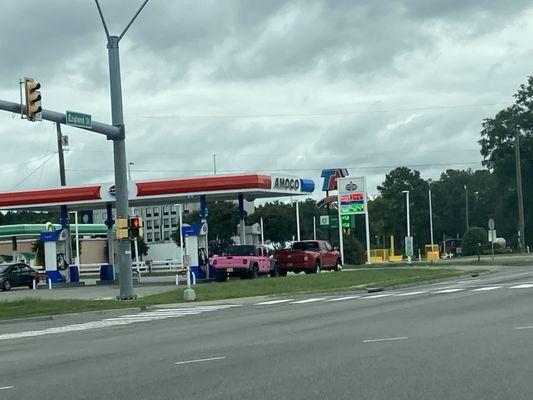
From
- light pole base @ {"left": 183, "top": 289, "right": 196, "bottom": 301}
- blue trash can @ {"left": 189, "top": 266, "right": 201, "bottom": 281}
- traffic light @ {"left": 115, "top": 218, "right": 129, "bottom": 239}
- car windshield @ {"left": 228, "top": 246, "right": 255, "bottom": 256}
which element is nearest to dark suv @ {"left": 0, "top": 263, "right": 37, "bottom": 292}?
blue trash can @ {"left": 189, "top": 266, "right": 201, "bottom": 281}

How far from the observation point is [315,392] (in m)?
9.95

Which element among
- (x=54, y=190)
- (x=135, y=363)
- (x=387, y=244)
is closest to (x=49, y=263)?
(x=54, y=190)

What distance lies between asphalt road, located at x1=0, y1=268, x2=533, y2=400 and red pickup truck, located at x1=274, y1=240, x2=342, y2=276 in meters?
23.4

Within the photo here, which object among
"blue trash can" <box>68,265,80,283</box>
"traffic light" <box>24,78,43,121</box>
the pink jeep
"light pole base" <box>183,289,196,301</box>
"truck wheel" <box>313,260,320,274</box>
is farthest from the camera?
"blue trash can" <box>68,265,80,283</box>

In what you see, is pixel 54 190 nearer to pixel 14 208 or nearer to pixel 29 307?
pixel 14 208

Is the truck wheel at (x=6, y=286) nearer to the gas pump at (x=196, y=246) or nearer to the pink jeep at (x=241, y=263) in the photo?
the gas pump at (x=196, y=246)

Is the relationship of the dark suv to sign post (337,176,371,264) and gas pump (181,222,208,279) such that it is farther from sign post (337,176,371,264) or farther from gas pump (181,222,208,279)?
sign post (337,176,371,264)

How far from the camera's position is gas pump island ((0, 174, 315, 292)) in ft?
146

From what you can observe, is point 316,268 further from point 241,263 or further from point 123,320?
point 123,320

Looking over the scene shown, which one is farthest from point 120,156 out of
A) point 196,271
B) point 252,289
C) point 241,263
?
point 196,271

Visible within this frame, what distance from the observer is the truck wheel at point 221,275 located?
4266cm

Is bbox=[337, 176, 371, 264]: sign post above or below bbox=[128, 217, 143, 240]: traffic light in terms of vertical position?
above

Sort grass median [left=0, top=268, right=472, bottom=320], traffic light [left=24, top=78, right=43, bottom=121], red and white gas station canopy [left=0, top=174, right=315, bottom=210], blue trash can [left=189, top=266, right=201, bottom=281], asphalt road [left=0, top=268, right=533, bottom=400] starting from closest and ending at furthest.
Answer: asphalt road [left=0, top=268, right=533, bottom=400] < traffic light [left=24, top=78, right=43, bottom=121] < grass median [left=0, top=268, right=472, bottom=320] < blue trash can [left=189, top=266, right=201, bottom=281] < red and white gas station canopy [left=0, top=174, right=315, bottom=210]

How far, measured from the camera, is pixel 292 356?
522 inches
